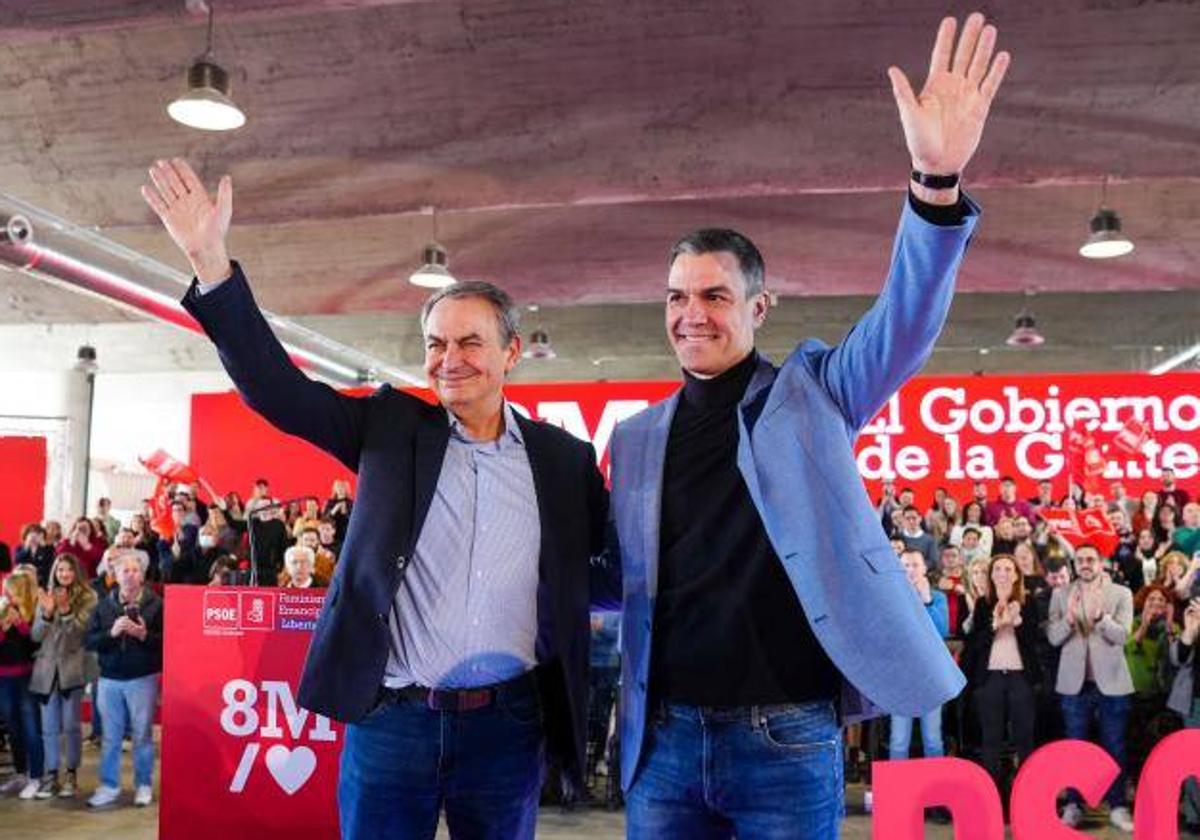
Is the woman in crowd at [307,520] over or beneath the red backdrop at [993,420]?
beneath

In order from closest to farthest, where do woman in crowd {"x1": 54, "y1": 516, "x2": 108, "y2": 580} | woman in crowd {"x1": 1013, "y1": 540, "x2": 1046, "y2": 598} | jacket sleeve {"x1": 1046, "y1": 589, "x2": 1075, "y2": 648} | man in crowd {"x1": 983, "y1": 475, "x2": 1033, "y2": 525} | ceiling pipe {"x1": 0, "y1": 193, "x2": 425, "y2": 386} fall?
jacket sleeve {"x1": 1046, "y1": 589, "x2": 1075, "y2": 648}
woman in crowd {"x1": 1013, "y1": 540, "x2": 1046, "y2": 598}
ceiling pipe {"x1": 0, "y1": 193, "x2": 425, "y2": 386}
woman in crowd {"x1": 54, "y1": 516, "x2": 108, "y2": 580}
man in crowd {"x1": 983, "y1": 475, "x2": 1033, "y2": 525}

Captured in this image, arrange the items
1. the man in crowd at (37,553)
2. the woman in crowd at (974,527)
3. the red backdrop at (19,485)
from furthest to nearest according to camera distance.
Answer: the red backdrop at (19,485), the man in crowd at (37,553), the woman in crowd at (974,527)

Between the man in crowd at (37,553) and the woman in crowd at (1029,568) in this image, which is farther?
the man in crowd at (37,553)

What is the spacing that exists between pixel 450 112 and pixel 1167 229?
272 inches

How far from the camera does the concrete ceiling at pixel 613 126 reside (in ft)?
20.6

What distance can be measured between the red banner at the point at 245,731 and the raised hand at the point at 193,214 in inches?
87.9

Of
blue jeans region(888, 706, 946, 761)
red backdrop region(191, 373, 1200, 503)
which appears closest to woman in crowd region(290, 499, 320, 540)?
red backdrop region(191, 373, 1200, 503)

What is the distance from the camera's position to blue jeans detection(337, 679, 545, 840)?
199cm

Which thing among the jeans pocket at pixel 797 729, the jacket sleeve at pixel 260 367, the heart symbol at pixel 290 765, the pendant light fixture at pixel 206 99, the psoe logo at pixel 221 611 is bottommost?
the heart symbol at pixel 290 765

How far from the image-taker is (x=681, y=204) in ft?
32.4

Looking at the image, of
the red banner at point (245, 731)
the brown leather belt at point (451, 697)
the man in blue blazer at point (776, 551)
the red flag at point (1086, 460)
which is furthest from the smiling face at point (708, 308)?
the red flag at point (1086, 460)

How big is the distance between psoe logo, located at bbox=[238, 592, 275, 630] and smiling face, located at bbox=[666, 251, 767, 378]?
259 cm

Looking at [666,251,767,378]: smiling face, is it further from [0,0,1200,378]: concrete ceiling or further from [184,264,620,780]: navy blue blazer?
[0,0,1200,378]: concrete ceiling

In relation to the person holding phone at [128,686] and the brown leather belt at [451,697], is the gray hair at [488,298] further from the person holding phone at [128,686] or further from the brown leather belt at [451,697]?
the person holding phone at [128,686]
